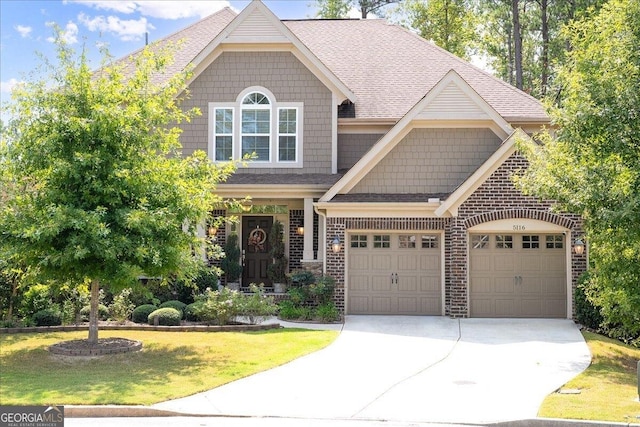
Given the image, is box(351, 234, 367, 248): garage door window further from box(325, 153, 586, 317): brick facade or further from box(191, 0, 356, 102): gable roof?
box(191, 0, 356, 102): gable roof

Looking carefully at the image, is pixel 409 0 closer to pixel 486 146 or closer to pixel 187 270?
pixel 486 146

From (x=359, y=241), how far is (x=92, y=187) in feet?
27.6

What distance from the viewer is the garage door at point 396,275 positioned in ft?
62.0

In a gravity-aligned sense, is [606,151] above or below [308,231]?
above

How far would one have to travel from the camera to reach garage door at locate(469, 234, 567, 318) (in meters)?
18.3

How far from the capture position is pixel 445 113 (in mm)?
19578

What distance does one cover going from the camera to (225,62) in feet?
69.4

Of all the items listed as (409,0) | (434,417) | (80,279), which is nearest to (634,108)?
(434,417)

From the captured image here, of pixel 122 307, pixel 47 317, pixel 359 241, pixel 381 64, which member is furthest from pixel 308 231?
pixel 381 64

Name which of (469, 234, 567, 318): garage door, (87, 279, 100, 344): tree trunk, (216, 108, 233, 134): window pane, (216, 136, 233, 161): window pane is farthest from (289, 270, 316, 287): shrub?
(87, 279, 100, 344): tree trunk

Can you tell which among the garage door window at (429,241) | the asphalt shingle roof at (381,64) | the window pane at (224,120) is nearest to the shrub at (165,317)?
the window pane at (224,120)

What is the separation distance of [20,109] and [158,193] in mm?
3064

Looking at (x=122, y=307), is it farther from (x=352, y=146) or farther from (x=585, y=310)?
(x=585, y=310)

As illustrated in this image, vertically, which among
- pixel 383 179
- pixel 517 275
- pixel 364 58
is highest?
pixel 364 58
